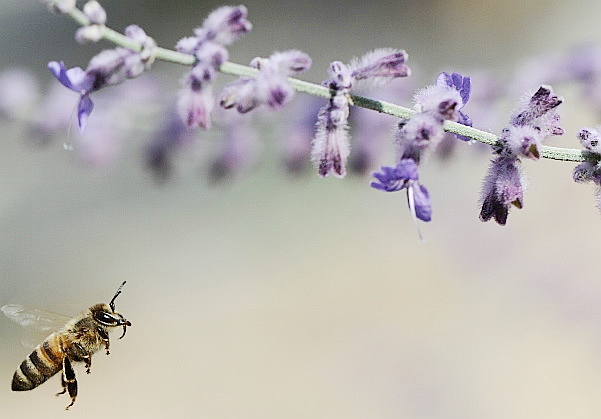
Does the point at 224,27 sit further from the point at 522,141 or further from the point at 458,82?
the point at 522,141

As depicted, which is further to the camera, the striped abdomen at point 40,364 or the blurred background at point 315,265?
the blurred background at point 315,265

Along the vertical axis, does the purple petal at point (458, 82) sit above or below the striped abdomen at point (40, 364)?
above

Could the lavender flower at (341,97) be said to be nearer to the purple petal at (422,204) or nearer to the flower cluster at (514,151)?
the purple petal at (422,204)

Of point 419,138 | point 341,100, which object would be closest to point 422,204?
point 419,138

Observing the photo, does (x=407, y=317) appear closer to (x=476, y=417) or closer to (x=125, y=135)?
(x=476, y=417)

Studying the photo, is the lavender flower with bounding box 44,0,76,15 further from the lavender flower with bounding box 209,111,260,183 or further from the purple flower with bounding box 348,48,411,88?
the lavender flower with bounding box 209,111,260,183

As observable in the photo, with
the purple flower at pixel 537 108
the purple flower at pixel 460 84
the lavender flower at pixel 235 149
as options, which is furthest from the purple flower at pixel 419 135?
the lavender flower at pixel 235 149
